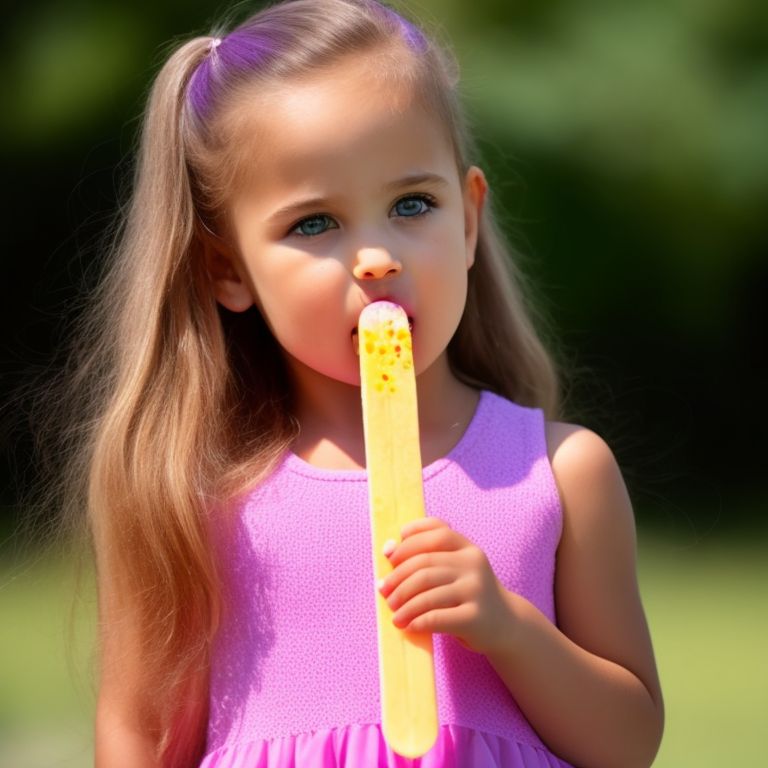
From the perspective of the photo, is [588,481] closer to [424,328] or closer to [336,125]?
[424,328]

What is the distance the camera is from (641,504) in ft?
18.2

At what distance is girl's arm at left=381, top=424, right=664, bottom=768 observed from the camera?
1.77 metres

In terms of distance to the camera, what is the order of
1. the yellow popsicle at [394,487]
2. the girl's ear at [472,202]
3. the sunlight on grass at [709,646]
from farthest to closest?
the sunlight on grass at [709,646]
the girl's ear at [472,202]
the yellow popsicle at [394,487]

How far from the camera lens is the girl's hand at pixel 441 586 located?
175 centimetres

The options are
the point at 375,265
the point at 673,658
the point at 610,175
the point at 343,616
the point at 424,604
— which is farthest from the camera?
the point at 610,175

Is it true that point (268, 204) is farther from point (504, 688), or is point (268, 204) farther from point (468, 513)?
point (504, 688)

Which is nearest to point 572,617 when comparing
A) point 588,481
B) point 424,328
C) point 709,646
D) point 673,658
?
point 588,481

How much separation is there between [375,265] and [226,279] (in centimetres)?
34

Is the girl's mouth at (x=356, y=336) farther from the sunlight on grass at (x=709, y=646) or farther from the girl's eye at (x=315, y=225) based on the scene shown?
the sunlight on grass at (x=709, y=646)

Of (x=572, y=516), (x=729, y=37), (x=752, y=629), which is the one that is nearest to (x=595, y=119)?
(x=729, y=37)

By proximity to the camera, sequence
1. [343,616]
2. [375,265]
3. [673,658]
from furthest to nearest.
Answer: [673,658] < [343,616] < [375,265]

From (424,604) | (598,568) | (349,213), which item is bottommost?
(424,604)

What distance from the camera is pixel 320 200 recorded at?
1900mm

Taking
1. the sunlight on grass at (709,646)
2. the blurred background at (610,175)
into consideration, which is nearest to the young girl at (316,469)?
the sunlight on grass at (709,646)
